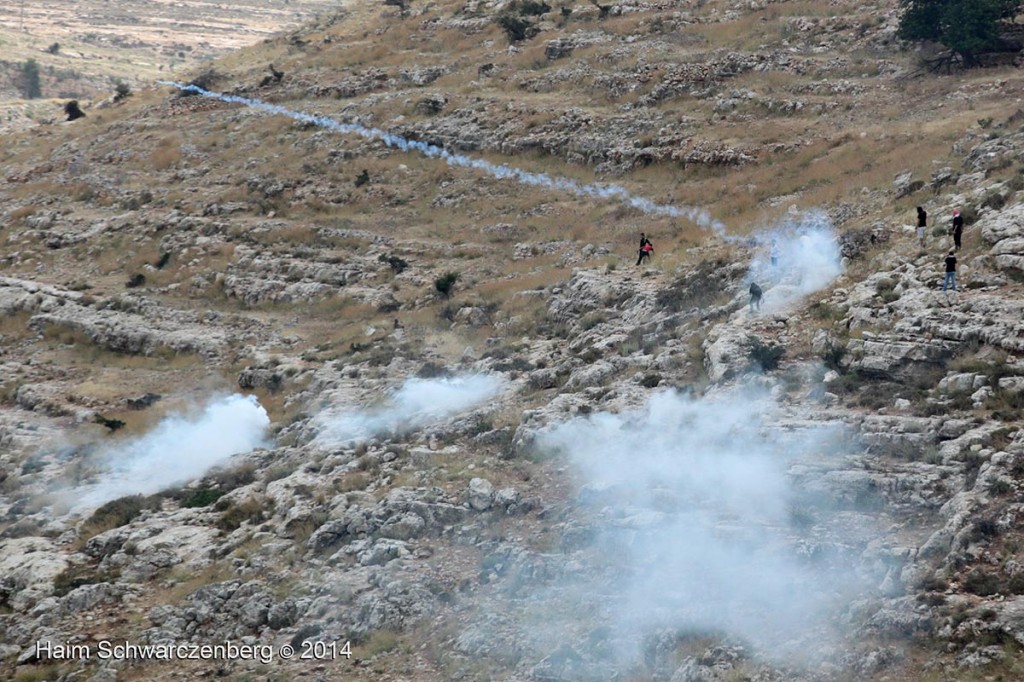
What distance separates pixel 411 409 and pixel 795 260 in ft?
31.2

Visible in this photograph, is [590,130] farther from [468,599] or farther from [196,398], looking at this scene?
[468,599]

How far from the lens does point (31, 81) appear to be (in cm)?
11306

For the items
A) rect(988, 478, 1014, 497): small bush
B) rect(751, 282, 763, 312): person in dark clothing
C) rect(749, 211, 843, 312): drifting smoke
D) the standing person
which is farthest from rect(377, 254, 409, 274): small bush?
rect(988, 478, 1014, 497): small bush

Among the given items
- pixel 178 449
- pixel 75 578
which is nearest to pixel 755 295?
pixel 178 449

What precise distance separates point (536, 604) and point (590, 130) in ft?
91.7

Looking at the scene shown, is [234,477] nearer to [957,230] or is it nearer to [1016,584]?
[957,230]

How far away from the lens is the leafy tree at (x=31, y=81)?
111750 millimetres

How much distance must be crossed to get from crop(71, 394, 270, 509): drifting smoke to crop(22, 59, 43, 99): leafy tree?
92912 millimetres

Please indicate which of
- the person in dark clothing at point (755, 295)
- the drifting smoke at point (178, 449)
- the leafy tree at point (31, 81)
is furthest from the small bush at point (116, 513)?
the leafy tree at point (31, 81)

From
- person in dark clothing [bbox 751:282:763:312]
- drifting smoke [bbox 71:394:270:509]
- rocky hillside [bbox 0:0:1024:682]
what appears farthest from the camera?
drifting smoke [bbox 71:394:270:509]

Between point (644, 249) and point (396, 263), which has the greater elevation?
point (644, 249)

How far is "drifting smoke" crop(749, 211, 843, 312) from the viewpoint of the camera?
24922mm

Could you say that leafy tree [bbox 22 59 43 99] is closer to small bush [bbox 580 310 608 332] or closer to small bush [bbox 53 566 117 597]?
small bush [bbox 580 310 608 332]

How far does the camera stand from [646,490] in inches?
779
